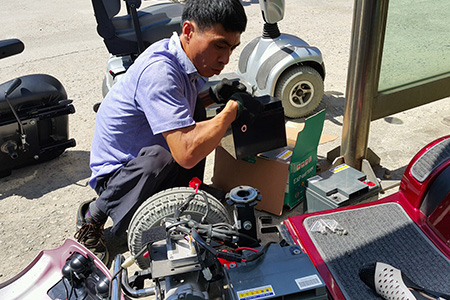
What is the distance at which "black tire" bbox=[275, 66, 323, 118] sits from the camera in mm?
3338

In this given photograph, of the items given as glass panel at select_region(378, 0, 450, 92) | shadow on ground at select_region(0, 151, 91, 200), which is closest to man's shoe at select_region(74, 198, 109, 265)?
shadow on ground at select_region(0, 151, 91, 200)

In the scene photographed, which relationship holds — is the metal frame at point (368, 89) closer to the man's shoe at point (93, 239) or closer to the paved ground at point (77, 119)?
the paved ground at point (77, 119)

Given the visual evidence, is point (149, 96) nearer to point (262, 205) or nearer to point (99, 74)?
point (262, 205)

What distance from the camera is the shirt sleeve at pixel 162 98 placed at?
1.93 meters

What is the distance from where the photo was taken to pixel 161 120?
194 centimetres

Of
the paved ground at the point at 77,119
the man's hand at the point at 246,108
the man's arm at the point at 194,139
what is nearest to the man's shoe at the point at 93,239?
the paved ground at the point at 77,119

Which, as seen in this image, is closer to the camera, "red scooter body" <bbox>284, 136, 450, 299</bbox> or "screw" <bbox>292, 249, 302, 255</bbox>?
"screw" <bbox>292, 249, 302, 255</bbox>

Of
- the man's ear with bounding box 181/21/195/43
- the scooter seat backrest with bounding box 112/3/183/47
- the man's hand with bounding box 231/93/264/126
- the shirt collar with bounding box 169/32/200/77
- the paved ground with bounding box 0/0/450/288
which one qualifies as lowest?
the paved ground with bounding box 0/0/450/288

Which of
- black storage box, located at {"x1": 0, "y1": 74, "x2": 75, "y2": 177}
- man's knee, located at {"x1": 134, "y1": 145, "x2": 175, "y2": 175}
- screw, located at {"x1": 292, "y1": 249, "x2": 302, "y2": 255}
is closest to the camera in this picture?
screw, located at {"x1": 292, "y1": 249, "x2": 302, "y2": 255}

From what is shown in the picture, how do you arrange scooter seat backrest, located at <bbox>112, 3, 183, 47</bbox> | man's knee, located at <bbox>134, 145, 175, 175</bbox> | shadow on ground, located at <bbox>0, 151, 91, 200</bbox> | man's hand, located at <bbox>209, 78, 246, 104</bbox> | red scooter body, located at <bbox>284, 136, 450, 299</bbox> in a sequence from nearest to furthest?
red scooter body, located at <bbox>284, 136, 450, 299</bbox>, man's knee, located at <bbox>134, 145, 175, 175</bbox>, man's hand, located at <bbox>209, 78, 246, 104</bbox>, shadow on ground, located at <bbox>0, 151, 91, 200</bbox>, scooter seat backrest, located at <bbox>112, 3, 183, 47</bbox>

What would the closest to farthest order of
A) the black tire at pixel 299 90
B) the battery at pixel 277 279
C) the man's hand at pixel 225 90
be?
the battery at pixel 277 279 → the man's hand at pixel 225 90 → the black tire at pixel 299 90

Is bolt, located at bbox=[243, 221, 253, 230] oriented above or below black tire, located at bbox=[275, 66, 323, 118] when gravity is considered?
above

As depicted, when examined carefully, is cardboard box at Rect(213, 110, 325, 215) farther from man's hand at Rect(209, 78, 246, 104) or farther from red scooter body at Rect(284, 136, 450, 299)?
red scooter body at Rect(284, 136, 450, 299)

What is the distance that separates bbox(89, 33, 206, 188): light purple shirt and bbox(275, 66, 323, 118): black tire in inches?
44.3
